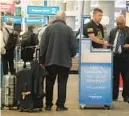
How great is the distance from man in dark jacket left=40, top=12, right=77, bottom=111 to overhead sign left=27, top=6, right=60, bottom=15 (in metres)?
14.4

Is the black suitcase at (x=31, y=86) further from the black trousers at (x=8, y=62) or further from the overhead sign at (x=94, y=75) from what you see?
the black trousers at (x=8, y=62)

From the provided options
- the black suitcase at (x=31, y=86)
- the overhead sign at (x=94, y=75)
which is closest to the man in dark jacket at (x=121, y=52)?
the overhead sign at (x=94, y=75)

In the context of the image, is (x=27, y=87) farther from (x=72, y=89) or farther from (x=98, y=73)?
(x=72, y=89)

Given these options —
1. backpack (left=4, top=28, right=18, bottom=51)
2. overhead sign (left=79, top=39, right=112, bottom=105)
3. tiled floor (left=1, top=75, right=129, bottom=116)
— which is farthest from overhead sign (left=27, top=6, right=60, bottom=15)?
overhead sign (left=79, top=39, right=112, bottom=105)

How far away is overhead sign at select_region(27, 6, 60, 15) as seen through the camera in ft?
74.2

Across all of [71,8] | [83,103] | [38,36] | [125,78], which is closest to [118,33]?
[125,78]

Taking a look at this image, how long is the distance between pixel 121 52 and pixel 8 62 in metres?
3.82

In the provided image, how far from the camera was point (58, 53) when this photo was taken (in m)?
7.99

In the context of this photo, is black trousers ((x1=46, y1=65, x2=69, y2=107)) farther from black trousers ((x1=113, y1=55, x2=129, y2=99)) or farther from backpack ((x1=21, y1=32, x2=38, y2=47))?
backpack ((x1=21, y1=32, x2=38, y2=47))

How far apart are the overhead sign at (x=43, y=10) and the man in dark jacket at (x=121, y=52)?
13.2m

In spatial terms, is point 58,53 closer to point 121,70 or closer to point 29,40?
point 121,70

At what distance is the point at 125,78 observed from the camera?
31.3ft

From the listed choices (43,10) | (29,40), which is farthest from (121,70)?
(43,10)

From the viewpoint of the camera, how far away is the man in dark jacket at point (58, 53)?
7.99 metres
